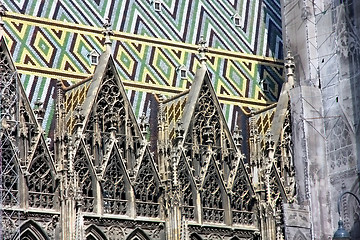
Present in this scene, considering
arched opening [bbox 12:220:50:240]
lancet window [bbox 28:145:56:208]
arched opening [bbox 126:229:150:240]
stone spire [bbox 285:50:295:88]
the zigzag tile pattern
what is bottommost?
arched opening [bbox 12:220:50:240]

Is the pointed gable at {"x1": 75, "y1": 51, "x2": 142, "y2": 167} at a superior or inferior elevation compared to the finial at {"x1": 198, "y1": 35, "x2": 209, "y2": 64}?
inferior

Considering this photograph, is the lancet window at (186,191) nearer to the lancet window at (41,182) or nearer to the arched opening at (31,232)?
the lancet window at (41,182)

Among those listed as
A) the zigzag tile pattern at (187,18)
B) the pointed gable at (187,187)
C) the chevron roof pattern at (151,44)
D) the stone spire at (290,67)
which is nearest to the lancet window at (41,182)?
the chevron roof pattern at (151,44)

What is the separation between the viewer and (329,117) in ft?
128

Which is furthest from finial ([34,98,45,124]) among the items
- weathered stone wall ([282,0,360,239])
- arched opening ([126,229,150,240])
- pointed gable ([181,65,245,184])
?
weathered stone wall ([282,0,360,239])

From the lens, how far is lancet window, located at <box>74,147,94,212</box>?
34.9 meters

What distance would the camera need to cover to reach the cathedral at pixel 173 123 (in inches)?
1363

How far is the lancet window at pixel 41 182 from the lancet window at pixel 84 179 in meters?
0.75

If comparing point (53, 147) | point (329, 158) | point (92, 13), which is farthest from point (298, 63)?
point (53, 147)

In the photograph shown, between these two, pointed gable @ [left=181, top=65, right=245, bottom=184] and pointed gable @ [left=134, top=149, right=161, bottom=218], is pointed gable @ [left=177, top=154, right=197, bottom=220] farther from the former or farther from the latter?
pointed gable @ [left=134, top=149, right=161, bottom=218]

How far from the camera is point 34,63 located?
3788 cm

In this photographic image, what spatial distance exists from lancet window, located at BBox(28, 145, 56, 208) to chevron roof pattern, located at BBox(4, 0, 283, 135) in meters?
1.91

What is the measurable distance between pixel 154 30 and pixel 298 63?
4484mm

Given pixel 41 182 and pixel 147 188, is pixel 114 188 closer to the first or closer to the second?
pixel 147 188
